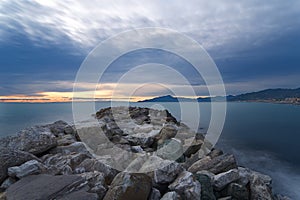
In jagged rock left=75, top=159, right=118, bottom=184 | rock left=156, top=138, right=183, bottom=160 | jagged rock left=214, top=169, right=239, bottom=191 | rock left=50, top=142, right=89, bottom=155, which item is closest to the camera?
jagged rock left=75, top=159, right=118, bottom=184

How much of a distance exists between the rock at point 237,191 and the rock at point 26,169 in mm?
4493

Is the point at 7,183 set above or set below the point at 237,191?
above

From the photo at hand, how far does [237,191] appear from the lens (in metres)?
6.00

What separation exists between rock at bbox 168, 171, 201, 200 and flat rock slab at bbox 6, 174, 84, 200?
197cm

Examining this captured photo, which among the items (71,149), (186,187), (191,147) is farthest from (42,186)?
(191,147)

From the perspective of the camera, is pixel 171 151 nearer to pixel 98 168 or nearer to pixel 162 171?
pixel 162 171

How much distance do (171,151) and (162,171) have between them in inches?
131

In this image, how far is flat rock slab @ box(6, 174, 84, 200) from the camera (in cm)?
407

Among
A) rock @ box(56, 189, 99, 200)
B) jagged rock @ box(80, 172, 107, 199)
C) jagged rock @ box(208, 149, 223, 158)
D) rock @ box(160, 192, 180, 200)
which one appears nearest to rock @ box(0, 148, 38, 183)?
jagged rock @ box(80, 172, 107, 199)

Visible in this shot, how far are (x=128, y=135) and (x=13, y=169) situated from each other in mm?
6825

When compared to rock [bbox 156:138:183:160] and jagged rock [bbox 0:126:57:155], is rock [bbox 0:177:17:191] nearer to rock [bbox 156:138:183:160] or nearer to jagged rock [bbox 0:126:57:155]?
jagged rock [bbox 0:126:57:155]

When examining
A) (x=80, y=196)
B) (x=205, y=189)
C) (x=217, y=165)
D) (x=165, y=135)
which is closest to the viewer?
(x=80, y=196)

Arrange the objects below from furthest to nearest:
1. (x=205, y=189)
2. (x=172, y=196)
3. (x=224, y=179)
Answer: (x=224, y=179) < (x=205, y=189) < (x=172, y=196)

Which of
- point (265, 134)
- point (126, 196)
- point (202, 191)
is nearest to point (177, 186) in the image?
point (202, 191)
